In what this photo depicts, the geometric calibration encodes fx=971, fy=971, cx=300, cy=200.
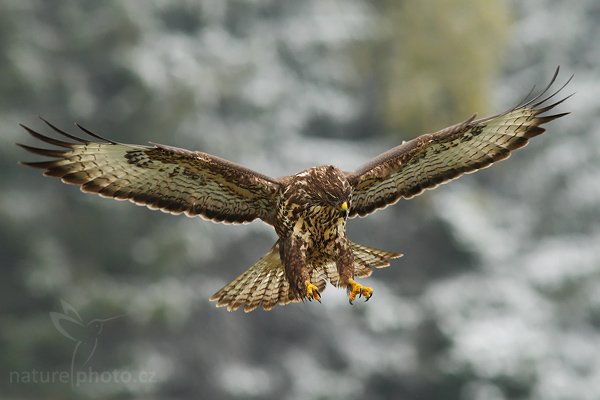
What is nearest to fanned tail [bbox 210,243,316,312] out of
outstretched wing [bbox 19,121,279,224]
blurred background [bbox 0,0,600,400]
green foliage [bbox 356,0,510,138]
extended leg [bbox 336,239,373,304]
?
outstretched wing [bbox 19,121,279,224]

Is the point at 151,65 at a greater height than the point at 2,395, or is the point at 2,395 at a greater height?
the point at 151,65

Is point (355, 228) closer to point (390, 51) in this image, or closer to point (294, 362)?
point (294, 362)

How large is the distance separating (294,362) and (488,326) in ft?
11.5

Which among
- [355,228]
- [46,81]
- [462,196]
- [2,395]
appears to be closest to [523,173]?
[462,196]

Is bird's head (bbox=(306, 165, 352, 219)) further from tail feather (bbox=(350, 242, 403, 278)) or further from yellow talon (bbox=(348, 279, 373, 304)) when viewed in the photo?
tail feather (bbox=(350, 242, 403, 278))

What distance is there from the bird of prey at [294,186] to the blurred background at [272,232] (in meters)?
8.85

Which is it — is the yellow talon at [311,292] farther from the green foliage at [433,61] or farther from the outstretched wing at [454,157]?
the green foliage at [433,61]

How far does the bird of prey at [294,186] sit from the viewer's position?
17.2 ft

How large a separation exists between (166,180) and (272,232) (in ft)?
35.3

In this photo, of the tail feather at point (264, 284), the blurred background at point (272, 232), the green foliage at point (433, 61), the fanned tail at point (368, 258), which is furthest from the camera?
the green foliage at point (433, 61)

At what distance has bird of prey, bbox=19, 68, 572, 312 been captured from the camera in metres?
5.23

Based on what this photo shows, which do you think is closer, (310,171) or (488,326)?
(310,171)

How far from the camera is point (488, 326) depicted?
14.9m

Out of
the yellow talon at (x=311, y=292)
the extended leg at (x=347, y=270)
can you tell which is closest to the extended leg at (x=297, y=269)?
the yellow talon at (x=311, y=292)
